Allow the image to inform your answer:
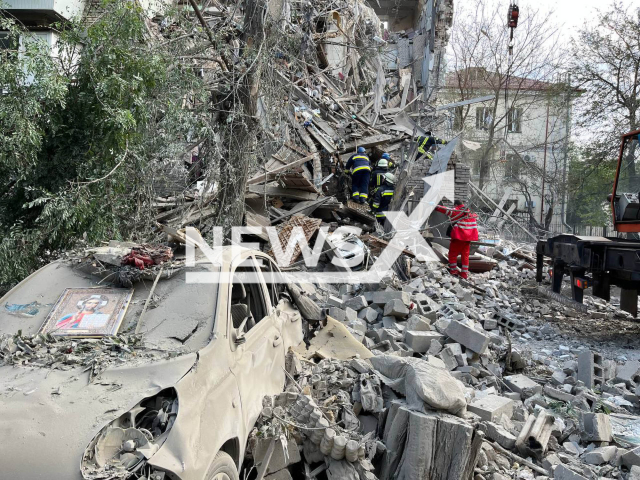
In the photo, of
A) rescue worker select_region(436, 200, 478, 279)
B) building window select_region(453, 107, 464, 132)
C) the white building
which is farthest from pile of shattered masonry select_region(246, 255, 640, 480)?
building window select_region(453, 107, 464, 132)

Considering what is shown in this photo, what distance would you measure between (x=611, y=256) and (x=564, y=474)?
17.2 feet

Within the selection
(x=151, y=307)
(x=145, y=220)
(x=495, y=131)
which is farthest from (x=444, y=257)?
(x=495, y=131)

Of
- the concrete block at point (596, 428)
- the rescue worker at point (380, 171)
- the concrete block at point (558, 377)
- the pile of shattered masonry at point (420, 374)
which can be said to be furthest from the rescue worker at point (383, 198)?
the concrete block at point (596, 428)

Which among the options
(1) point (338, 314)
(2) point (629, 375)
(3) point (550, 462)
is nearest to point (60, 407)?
(3) point (550, 462)

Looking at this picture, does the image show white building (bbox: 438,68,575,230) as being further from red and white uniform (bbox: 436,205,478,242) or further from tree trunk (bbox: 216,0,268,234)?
tree trunk (bbox: 216,0,268,234)

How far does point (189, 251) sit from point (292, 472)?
1873 millimetres

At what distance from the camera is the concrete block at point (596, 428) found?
4520 mm

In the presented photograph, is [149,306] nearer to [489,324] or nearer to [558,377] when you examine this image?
[558,377]

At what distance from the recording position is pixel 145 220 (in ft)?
27.6

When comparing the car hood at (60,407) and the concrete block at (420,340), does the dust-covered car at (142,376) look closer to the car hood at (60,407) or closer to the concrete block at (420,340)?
the car hood at (60,407)

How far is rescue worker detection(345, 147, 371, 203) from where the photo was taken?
12.6m

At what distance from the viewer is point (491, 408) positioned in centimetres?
457

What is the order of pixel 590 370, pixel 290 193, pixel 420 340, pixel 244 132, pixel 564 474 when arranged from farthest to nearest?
1. pixel 290 193
2. pixel 244 132
3. pixel 420 340
4. pixel 590 370
5. pixel 564 474

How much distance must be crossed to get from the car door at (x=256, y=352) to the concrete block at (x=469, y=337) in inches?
113
